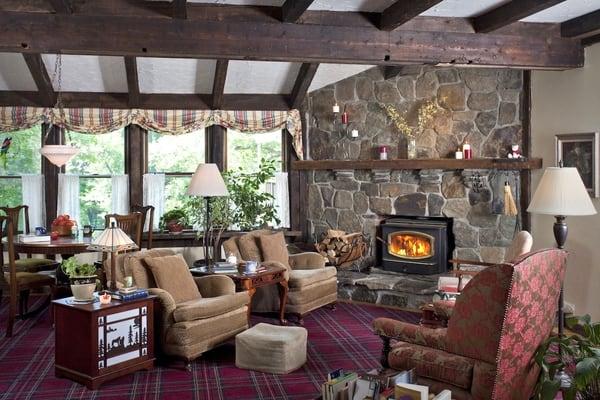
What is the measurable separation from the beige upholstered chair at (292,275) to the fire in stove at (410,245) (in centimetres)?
103

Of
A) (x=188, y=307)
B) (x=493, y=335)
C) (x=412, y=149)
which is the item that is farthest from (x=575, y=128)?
(x=188, y=307)

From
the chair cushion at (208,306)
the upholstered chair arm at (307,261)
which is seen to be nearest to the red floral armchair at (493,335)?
the chair cushion at (208,306)

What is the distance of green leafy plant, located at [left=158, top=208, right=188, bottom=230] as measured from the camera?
7387mm

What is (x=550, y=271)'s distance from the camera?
3.27 m

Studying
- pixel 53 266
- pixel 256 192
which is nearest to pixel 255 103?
pixel 256 192

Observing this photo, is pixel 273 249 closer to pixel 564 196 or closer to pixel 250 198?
pixel 250 198

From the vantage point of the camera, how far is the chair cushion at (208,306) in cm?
448

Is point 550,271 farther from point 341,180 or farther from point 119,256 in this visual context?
point 341,180

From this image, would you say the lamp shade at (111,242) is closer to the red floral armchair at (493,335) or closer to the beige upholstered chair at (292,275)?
the beige upholstered chair at (292,275)

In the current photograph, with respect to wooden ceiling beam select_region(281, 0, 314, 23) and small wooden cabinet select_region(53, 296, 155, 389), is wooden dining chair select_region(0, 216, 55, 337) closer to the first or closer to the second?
small wooden cabinet select_region(53, 296, 155, 389)

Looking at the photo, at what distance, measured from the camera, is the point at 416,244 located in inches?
277

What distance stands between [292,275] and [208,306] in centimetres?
157

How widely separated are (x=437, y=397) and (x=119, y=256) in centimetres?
286

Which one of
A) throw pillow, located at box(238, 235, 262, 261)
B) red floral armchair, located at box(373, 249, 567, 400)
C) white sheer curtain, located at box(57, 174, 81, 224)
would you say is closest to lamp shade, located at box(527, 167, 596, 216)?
red floral armchair, located at box(373, 249, 567, 400)
